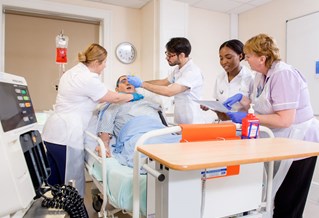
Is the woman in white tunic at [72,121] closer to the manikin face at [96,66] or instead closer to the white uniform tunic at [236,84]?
the manikin face at [96,66]

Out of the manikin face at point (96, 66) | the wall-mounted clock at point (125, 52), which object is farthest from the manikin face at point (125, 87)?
the wall-mounted clock at point (125, 52)

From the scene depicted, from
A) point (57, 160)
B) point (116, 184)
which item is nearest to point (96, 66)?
point (57, 160)

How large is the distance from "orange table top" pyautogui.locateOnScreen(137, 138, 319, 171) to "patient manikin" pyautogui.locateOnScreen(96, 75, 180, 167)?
62cm

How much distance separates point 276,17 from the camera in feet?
10.2

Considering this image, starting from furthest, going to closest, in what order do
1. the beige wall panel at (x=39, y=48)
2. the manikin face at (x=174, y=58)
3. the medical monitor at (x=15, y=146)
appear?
1. the beige wall panel at (x=39, y=48)
2. the manikin face at (x=174, y=58)
3. the medical monitor at (x=15, y=146)

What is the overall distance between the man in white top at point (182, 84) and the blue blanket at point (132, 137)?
25 centimetres

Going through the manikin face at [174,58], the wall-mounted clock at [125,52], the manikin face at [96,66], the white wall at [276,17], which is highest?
the white wall at [276,17]

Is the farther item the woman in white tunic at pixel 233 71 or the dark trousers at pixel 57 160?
the woman in white tunic at pixel 233 71

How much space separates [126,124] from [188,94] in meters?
0.55

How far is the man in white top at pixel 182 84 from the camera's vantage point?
1.93 m

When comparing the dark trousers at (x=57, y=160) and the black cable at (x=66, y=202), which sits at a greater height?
the black cable at (x=66, y=202)

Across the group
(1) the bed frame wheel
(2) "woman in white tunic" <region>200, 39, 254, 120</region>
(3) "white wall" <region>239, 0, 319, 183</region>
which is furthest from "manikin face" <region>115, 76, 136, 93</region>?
(3) "white wall" <region>239, 0, 319, 183</region>

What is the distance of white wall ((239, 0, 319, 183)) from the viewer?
2.79 metres

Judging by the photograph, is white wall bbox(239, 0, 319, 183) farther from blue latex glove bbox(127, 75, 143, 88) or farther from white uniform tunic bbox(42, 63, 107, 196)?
white uniform tunic bbox(42, 63, 107, 196)
